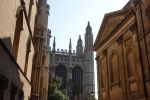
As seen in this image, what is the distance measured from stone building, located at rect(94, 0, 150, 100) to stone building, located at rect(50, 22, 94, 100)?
50.8 m

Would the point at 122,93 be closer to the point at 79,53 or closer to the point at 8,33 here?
the point at 8,33

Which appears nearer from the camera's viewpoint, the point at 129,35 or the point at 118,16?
the point at 129,35

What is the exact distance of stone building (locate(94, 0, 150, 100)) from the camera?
1558 cm

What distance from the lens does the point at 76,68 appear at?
8044 cm

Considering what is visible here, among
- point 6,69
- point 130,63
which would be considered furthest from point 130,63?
point 6,69

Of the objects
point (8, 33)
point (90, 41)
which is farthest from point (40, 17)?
point (90, 41)

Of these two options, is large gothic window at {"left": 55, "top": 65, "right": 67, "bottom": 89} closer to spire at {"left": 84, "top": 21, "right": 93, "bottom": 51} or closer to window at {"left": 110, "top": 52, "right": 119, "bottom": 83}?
spire at {"left": 84, "top": 21, "right": 93, "bottom": 51}

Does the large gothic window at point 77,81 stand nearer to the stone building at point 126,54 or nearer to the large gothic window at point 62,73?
the large gothic window at point 62,73

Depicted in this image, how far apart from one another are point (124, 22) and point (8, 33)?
12347 millimetres

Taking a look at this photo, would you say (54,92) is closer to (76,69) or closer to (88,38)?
(76,69)

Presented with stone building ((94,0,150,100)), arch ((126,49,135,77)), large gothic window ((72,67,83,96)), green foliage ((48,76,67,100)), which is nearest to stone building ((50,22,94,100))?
large gothic window ((72,67,83,96))

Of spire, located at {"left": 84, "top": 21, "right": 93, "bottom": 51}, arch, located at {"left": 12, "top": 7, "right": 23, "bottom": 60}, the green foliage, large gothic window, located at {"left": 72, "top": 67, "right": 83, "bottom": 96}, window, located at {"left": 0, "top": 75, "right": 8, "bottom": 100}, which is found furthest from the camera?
spire, located at {"left": 84, "top": 21, "right": 93, "bottom": 51}

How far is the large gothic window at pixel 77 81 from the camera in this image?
76.4 m

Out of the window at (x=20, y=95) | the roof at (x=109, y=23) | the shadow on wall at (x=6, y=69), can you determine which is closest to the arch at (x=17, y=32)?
the shadow on wall at (x=6, y=69)
